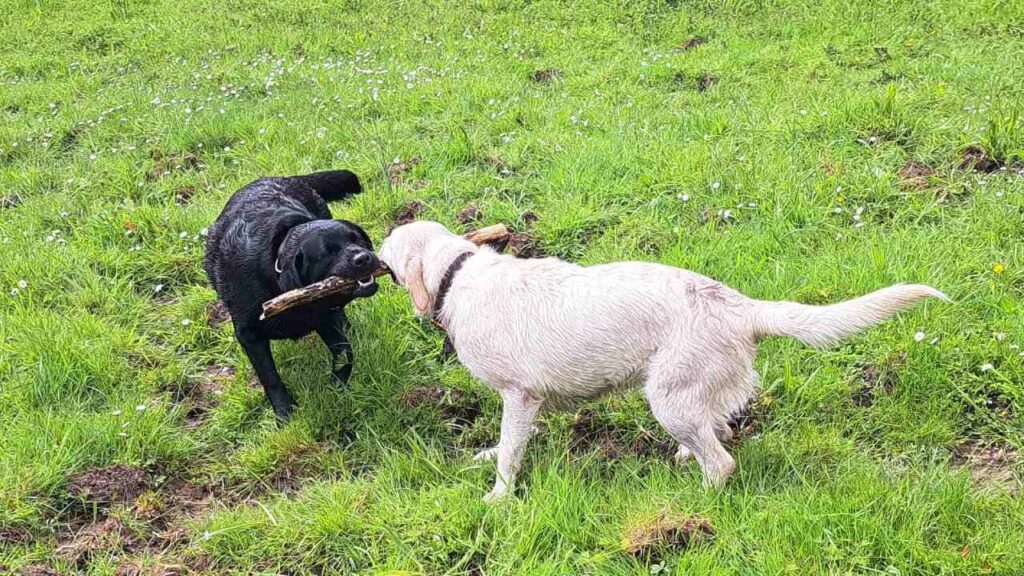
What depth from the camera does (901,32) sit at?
283 inches

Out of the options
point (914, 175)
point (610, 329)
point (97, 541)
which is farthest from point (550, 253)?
point (97, 541)

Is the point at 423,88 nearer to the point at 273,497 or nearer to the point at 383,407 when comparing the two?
the point at 383,407

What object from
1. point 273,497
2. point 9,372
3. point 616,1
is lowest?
point 273,497

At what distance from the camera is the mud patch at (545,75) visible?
7.46 meters

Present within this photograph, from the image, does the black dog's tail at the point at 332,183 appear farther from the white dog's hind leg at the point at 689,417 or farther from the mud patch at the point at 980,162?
the mud patch at the point at 980,162

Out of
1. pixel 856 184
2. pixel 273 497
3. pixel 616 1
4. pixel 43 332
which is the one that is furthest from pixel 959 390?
pixel 616 1

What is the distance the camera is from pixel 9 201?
6328 mm

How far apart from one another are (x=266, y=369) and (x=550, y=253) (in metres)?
1.91

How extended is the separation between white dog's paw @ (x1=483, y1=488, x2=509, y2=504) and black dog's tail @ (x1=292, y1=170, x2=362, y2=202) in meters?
2.57

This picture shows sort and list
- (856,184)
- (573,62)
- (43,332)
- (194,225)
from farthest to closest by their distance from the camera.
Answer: (573,62), (194,225), (856,184), (43,332)

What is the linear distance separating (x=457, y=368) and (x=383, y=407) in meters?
0.47

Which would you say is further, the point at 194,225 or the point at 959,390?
the point at 194,225

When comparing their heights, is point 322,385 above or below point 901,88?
below

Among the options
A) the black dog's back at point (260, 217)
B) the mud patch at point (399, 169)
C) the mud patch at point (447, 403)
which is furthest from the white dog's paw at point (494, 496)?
the mud patch at point (399, 169)
